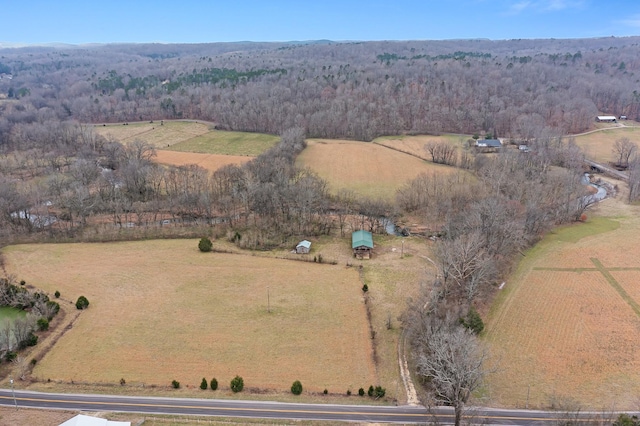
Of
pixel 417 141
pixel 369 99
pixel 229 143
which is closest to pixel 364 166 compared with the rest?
pixel 417 141

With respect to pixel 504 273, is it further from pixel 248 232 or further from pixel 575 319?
pixel 248 232

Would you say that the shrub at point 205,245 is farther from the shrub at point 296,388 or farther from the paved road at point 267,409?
the shrub at point 296,388

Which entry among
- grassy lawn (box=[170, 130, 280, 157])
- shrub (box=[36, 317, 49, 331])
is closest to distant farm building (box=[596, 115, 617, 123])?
grassy lawn (box=[170, 130, 280, 157])

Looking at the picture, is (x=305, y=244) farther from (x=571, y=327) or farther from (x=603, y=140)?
(x=603, y=140)

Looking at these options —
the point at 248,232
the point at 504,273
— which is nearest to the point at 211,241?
the point at 248,232

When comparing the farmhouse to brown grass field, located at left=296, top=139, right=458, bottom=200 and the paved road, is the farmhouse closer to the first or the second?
brown grass field, located at left=296, top=139, right=458, bottom=200
